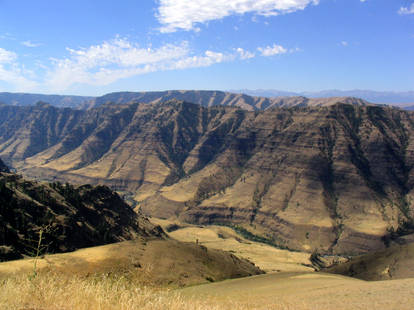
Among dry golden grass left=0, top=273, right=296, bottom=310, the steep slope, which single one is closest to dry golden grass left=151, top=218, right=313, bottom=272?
the steep slope

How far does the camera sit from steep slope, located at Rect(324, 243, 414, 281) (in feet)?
181

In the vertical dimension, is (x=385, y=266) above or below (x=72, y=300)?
below

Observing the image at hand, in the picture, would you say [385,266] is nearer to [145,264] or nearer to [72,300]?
[145,264]

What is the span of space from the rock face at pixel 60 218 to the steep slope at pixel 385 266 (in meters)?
51.1

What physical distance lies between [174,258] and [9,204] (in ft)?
94.8

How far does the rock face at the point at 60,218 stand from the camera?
147ft

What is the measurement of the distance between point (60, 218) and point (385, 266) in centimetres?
6090

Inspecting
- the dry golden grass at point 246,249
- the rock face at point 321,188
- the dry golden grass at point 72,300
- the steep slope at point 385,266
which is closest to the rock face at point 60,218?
the dry golden grass at point 72,300

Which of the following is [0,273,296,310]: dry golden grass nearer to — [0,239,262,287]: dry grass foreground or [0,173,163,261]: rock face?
[0,173,163,261]: rock face

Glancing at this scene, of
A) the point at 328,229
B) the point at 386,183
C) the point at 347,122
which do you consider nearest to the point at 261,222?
the point at 328,229

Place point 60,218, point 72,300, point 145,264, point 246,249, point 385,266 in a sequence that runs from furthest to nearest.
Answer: point 246,249 → point 385,266 → point 60,218 → point 145,264 → point 72,300

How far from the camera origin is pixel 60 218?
187ft

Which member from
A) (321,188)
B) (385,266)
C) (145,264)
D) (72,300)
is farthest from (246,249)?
(72,300)

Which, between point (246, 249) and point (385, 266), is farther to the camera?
point (246, 249)
